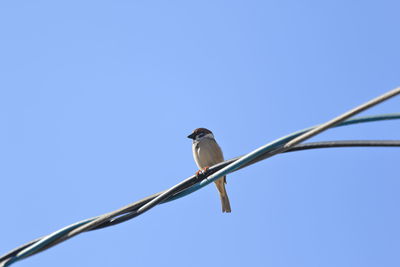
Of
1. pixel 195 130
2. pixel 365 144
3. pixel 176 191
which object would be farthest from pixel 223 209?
pixel 365 144

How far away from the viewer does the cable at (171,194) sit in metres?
3.12

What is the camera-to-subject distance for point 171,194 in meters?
3.56

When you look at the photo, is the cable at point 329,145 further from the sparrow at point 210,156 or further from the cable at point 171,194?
the sparrow at point 210,156

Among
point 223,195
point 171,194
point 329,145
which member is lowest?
point 329,145

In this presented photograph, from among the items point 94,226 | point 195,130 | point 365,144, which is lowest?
point 365,144

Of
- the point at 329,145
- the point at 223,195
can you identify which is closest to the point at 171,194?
the point at 329,145

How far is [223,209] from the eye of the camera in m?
7.37

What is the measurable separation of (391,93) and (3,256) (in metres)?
2.20

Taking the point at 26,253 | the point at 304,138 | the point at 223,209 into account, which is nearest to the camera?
the point at 304,138

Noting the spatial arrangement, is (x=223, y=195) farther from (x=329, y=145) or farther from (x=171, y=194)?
(x=329, y=145)

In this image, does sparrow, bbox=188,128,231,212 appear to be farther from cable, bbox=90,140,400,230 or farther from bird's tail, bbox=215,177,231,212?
cable, bbox=90,140,400,230

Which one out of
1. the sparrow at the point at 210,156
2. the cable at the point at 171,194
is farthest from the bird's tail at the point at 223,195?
the cable at the point at 171,194

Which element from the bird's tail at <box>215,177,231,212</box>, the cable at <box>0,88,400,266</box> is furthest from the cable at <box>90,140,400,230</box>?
the bird's tail at <box>215,177,231,212</box>

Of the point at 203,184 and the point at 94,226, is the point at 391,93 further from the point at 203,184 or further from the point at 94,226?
the point at 94,226
